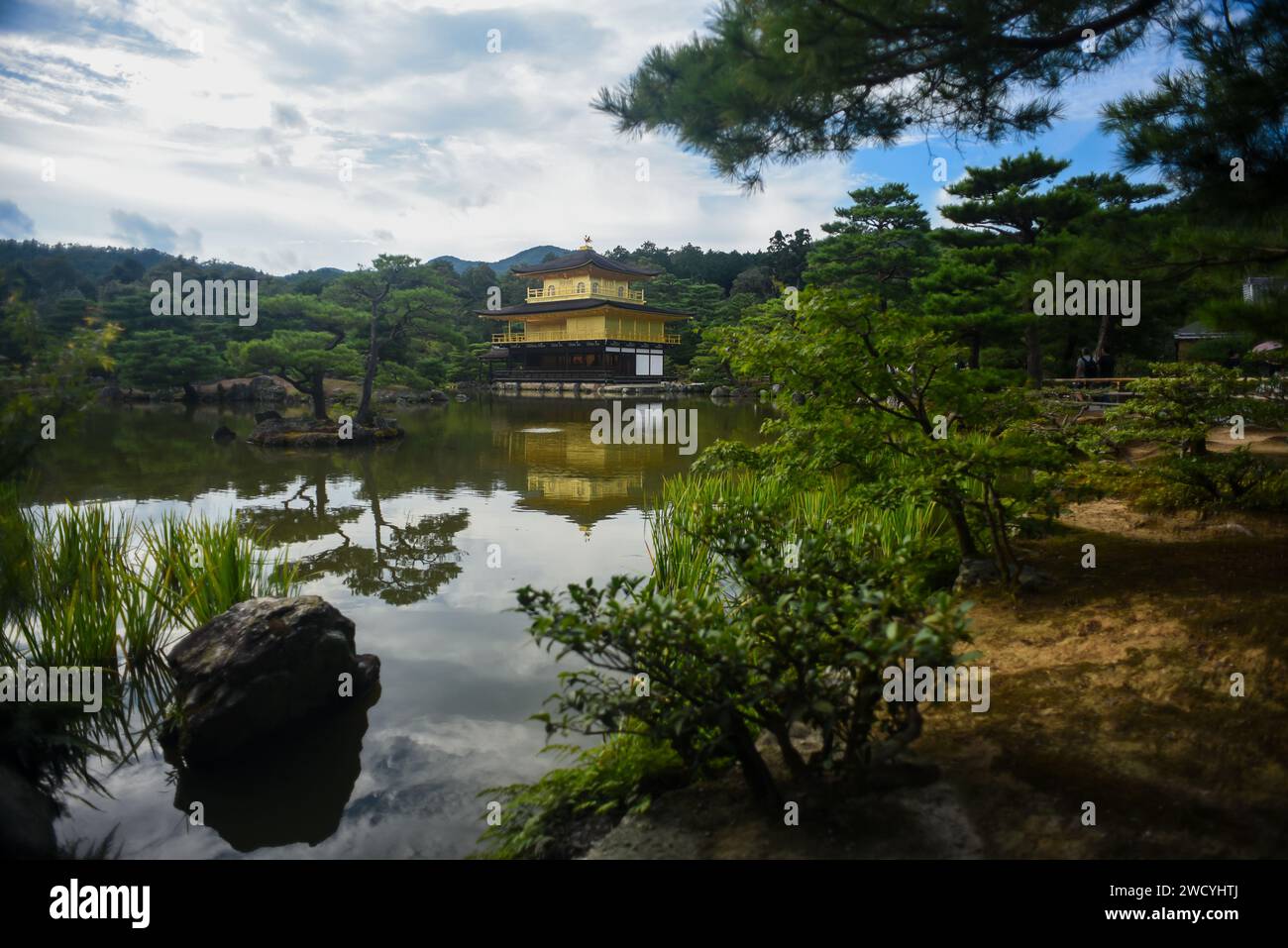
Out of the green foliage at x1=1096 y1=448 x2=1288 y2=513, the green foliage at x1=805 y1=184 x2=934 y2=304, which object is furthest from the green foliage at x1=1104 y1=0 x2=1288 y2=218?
the green foliage at x1=805 y1=184 x2=934 y2=304

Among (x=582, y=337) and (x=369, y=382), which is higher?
(x=582, y=337)

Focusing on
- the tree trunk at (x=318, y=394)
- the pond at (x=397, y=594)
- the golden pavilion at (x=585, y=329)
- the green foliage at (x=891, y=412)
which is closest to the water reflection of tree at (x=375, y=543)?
the pond at (x=397, y=594)

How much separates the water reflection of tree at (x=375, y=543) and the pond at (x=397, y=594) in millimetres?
33

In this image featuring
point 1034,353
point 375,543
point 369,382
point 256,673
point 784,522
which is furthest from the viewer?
point 369,382

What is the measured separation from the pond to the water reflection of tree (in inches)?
1.3

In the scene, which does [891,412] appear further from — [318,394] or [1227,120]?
[318,394]

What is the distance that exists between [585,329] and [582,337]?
0.41 metres

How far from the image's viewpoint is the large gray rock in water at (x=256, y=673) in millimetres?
3764

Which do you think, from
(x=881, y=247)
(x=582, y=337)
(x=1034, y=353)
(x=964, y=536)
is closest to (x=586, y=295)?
(x=582, y=337)

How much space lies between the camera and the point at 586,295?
124ft

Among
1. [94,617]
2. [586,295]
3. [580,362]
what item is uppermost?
Result: [586,295]
